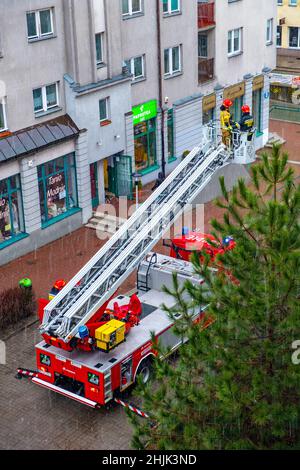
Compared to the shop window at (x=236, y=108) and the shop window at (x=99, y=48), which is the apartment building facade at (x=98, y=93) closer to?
the shop window at (x=99, y=48)

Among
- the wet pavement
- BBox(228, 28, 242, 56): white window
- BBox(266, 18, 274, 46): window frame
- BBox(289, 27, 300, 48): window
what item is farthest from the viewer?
BBox(289, 27, 300, 48): window

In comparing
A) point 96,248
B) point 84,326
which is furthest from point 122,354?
point 96,248

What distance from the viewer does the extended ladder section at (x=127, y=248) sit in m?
18.7

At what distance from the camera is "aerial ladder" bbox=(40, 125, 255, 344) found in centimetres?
1872

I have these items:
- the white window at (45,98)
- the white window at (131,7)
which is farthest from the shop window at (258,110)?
the white window at (45,98)

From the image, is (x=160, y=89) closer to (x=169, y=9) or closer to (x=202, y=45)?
(x=169, y=9)

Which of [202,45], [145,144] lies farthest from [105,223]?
[202,45]

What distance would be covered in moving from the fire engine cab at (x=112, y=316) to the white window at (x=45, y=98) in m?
7.29

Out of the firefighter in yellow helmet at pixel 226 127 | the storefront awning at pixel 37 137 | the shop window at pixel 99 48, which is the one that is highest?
the shop window at pixel 99 48

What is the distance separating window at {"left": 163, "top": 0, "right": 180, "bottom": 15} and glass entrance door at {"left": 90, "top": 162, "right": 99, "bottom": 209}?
7.42m

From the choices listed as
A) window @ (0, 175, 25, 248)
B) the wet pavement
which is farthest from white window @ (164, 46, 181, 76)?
the wet pavement

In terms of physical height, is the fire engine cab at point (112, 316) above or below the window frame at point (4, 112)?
below

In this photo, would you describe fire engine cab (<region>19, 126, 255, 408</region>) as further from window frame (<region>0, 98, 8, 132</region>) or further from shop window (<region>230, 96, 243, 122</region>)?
shop window (<region>230, 96, 243, 122</region>)

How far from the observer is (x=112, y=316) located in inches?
778
